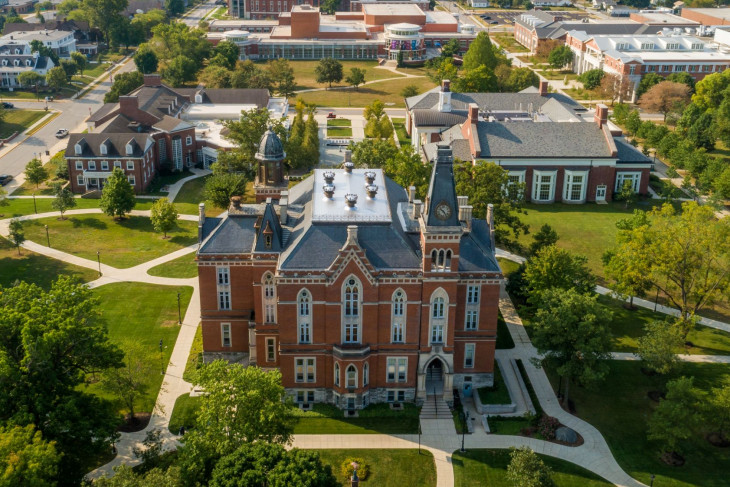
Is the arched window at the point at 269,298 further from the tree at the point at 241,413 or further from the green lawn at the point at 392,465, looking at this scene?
the green lawn at the point at 392,465

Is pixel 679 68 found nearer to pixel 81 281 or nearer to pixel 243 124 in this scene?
pixel 243 124

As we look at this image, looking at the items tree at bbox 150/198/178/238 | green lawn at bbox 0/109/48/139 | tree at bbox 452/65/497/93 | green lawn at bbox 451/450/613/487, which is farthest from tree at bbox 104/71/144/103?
green lawn at bbox 451/450/613/487

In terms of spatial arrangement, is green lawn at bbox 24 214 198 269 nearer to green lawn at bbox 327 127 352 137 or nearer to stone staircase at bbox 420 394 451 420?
stone staircase at bbox 420 394 451 420

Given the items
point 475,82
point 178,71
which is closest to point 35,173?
point 178,71

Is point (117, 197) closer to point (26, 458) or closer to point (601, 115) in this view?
point (26, 458)

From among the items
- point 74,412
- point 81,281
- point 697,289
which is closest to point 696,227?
point 697,289

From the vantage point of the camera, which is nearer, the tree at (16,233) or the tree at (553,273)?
the tree at (553,273)

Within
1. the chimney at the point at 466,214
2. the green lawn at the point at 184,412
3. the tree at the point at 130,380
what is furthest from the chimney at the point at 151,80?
the green lawn at the point at 184,412
